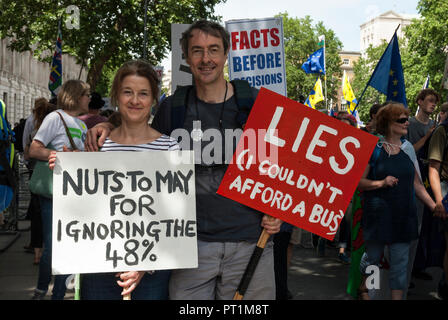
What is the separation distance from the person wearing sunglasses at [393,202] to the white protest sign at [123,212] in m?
2.50

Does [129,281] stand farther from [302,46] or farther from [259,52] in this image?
[302,46]

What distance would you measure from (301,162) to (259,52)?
483cm

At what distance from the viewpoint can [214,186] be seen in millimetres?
2928

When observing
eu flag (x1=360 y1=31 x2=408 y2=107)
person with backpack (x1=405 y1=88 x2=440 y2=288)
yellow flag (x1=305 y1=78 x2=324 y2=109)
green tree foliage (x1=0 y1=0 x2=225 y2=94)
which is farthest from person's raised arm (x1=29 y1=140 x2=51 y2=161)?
green tree foliage (x1=0 y1=0 x2=225 y2=94)

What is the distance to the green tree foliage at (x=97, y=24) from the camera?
2488 centimetres

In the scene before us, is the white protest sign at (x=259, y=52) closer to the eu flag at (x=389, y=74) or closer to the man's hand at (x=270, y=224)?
the eu flag at (x=389, y=74)

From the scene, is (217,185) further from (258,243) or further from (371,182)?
(371,182)

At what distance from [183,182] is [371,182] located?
2492 mm

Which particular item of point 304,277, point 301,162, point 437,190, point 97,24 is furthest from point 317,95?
point 301,162

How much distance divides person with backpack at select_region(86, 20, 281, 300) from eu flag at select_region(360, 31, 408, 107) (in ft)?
16.9

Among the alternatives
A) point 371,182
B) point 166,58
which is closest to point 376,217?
point 371,182

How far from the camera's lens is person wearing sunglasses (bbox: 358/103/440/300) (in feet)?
15.9

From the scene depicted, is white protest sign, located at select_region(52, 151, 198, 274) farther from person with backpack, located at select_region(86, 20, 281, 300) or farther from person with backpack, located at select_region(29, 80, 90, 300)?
person with backpack, located at select_region(29, 80, 90, 300)
